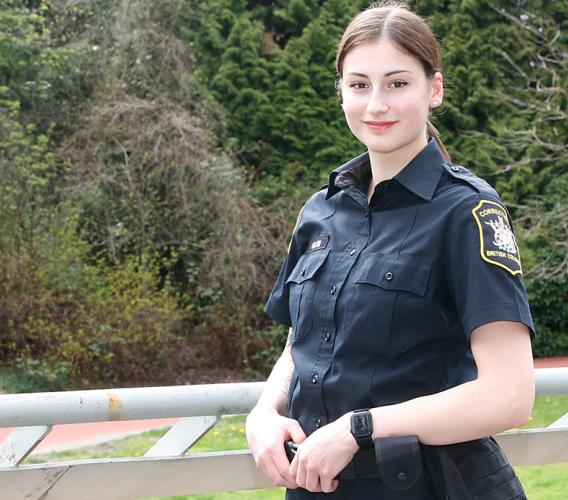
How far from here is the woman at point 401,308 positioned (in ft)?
5.87

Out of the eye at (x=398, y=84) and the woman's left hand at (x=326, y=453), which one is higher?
the eye at (x=398, y=84)

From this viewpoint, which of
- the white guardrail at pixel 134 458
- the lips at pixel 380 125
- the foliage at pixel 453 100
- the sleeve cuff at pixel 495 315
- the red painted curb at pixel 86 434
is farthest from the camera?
the foliage at pixel 453 100

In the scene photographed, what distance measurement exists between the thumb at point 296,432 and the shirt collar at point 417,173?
0.55m

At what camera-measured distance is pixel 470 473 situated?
73.9 inches

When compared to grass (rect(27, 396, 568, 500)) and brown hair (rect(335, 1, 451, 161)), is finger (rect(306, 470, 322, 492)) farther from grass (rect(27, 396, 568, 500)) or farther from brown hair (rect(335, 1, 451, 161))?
grass (rect(27, 396, 568, 500))

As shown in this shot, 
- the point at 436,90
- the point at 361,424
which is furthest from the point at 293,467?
the point at 436,90

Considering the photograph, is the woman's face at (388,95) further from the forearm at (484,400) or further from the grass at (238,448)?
the grass at (238,448)

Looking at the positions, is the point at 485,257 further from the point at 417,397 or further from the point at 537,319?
the point at 537,319

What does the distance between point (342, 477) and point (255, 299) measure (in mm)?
11056

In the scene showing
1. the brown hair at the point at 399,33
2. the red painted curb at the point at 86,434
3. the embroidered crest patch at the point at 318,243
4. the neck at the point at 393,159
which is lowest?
the red painted curb at the point at 86,434

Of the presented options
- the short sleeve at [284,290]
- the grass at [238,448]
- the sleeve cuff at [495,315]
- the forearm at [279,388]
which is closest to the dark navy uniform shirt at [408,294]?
the sleeve cuff at [495,315]

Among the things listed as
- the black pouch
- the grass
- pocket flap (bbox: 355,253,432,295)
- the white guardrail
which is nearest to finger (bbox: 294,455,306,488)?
the black pouch

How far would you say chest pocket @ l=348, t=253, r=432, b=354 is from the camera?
1.86m

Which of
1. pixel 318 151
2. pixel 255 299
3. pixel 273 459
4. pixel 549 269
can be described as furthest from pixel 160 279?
pixel 273 459
